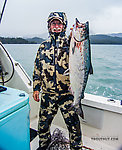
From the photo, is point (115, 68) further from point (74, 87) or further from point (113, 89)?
point (74, 87)

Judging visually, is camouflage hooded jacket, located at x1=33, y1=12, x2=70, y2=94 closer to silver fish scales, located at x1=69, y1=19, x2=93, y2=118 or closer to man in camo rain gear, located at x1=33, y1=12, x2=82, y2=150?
man in camo rain gear, located at x1=33, y1=12, x2=82, y2=150

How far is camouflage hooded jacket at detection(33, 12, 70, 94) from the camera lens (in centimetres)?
147

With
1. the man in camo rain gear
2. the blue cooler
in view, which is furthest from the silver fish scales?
the blue cooler

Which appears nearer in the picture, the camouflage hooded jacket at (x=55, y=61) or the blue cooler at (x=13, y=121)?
the blue cooler at (x=13, y=121)

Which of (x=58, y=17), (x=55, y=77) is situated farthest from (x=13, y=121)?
(x=58, y=17)

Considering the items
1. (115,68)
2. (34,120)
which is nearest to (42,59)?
(34,120)

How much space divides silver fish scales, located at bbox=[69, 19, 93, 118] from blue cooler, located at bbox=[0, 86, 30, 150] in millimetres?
464

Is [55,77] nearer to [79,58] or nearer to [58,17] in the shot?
[79,58]

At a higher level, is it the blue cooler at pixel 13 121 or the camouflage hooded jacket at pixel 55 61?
the camouflage hooded jacket at pixel 55 61

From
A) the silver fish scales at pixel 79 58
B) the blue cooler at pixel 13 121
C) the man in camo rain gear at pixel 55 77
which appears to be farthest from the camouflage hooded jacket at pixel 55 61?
the blue cooler at pixel 13 121

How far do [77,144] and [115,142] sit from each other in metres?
0.62

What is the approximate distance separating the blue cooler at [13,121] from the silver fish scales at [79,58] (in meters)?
0.46

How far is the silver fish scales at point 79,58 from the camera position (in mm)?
1011

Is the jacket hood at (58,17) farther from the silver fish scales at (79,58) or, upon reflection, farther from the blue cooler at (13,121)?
the blue cooler at (13,121)
